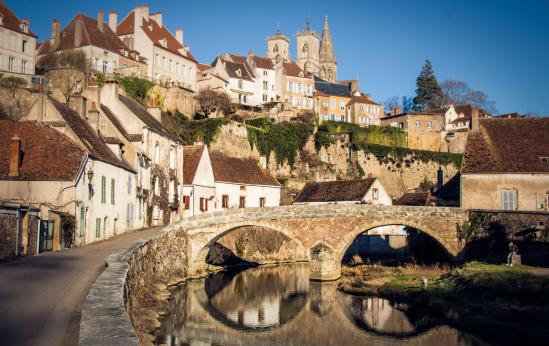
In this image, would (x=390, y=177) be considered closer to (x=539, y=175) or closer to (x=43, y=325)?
(x=539, y=175)

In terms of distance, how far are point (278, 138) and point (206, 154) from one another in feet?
59.5

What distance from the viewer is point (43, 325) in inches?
388

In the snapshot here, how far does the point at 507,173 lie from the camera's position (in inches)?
1347

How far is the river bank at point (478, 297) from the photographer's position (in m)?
22.0

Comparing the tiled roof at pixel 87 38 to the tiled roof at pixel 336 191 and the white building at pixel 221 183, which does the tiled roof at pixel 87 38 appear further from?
the tiled roof at pixel 336 191

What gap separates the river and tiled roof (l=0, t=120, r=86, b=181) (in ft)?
24.1

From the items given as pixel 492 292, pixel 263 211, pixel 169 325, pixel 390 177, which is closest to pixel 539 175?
pixel 492 292

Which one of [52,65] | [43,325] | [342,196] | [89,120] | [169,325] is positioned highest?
[52,65]

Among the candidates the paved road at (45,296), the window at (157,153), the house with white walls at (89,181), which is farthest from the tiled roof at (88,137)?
the paved road at (45,296)

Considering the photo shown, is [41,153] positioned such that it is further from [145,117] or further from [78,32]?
[78,32]

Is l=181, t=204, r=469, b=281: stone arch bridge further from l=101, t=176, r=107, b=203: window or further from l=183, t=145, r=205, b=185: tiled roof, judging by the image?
l=183, t=145, r=205, b=185: tiled roof

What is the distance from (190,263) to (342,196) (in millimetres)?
17934

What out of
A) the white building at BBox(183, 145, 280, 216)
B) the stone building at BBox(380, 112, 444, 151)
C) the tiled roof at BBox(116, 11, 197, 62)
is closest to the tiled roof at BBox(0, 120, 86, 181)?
the white building at BBox(183, 145, 280, 216)

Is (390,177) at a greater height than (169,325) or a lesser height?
greater
